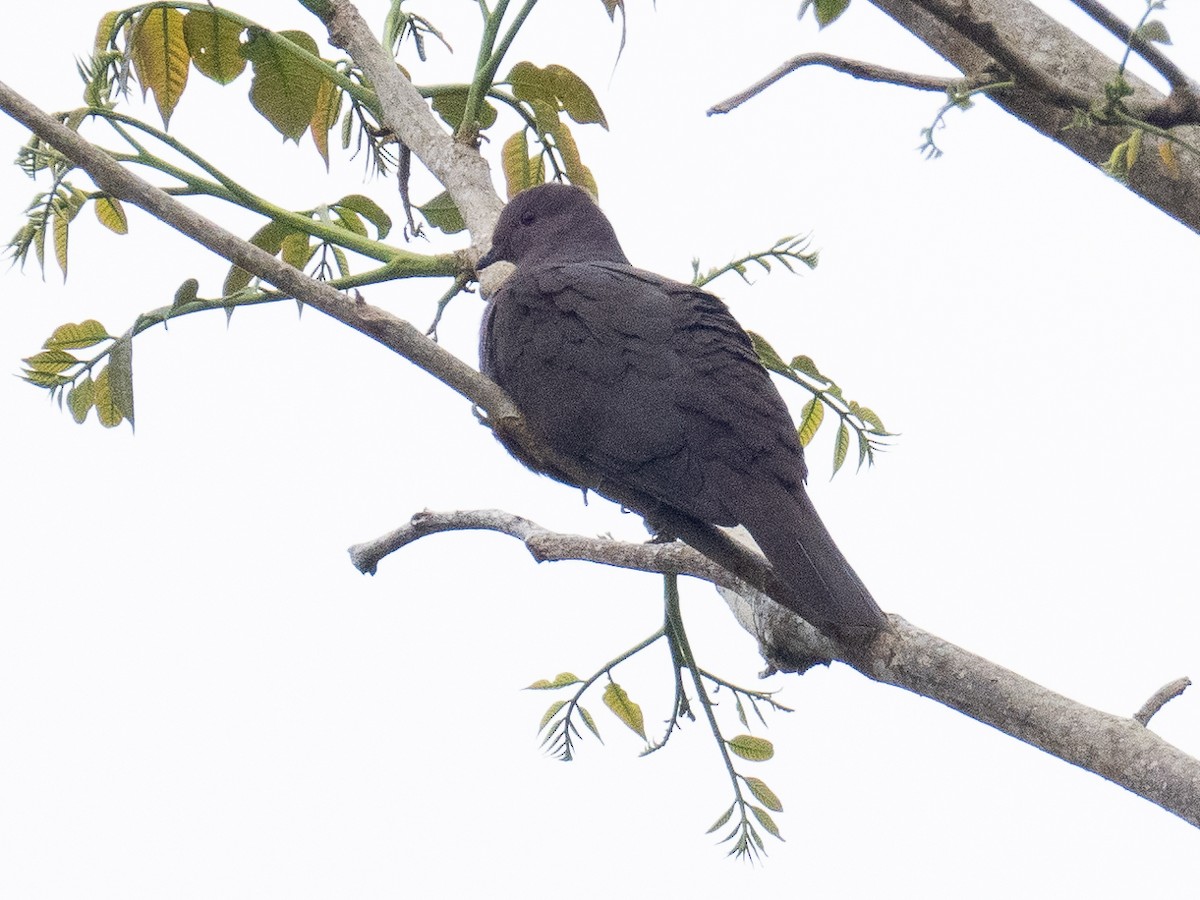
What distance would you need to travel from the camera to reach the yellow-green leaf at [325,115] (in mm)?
3086

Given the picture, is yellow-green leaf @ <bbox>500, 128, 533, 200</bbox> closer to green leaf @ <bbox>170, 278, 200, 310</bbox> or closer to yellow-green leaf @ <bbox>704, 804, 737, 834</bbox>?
green leaf @ <bbox>170, 278, 200, 310</bbox>

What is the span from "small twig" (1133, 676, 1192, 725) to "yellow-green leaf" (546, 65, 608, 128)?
6.01ft

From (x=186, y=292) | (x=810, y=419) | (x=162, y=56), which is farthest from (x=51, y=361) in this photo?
(x=810, y=419)

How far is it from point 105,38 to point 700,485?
1.60m

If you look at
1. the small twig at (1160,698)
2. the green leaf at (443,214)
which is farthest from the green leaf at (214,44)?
the small twig at (1160,698)

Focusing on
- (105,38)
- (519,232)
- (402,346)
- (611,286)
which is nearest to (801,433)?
(611,286)

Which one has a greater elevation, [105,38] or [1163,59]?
[105,38]

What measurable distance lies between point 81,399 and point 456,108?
1.10 meters

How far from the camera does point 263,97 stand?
9.73ft

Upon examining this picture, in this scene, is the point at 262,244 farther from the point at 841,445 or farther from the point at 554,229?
the point at 841,445

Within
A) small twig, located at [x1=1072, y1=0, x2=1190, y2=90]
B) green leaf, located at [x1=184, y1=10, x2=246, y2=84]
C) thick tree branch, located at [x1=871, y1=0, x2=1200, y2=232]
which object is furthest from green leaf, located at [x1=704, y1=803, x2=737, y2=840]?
green leaf, located at [x1=184, y1=10, x2=246, y2=84]

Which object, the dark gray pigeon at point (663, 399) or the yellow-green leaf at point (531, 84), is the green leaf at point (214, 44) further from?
the dark gray pigeon at point (663, 399)

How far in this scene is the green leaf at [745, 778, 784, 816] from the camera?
2.69 m

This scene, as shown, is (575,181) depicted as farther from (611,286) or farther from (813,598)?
(813,598)
